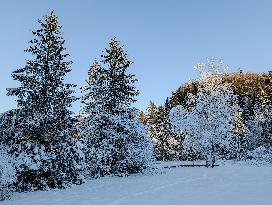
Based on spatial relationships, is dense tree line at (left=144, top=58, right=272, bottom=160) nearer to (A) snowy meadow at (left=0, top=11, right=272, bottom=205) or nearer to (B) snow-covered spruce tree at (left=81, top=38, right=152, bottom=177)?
(A) snowy meadow at (left=0, top=11, right=272, bottom=205)

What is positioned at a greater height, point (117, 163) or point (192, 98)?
point (192, 98)

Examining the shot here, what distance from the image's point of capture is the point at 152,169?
3030cm

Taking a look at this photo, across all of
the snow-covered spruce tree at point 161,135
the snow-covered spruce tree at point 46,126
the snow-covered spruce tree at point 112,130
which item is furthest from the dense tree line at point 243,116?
the snow-covered spruce tree at point 46,126

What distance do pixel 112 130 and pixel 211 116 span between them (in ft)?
45.2


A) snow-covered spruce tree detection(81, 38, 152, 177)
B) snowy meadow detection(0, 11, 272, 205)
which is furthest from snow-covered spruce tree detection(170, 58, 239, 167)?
snow-covered spruce tree detection(81, 38, 152, 177)

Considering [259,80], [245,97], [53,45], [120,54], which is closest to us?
[53,45]

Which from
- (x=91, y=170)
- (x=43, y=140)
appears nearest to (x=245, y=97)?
(x=91, y=170)

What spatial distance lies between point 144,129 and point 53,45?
30.4 ft

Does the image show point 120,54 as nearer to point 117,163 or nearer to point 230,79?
point 117,163

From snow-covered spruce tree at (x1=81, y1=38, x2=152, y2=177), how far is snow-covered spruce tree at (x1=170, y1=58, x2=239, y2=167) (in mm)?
10330

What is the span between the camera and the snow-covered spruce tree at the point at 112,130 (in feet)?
94.3

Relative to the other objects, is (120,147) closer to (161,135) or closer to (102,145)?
(102,145)

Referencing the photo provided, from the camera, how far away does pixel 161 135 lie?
225 feet

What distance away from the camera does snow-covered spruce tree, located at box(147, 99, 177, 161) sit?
6762 centimetres
